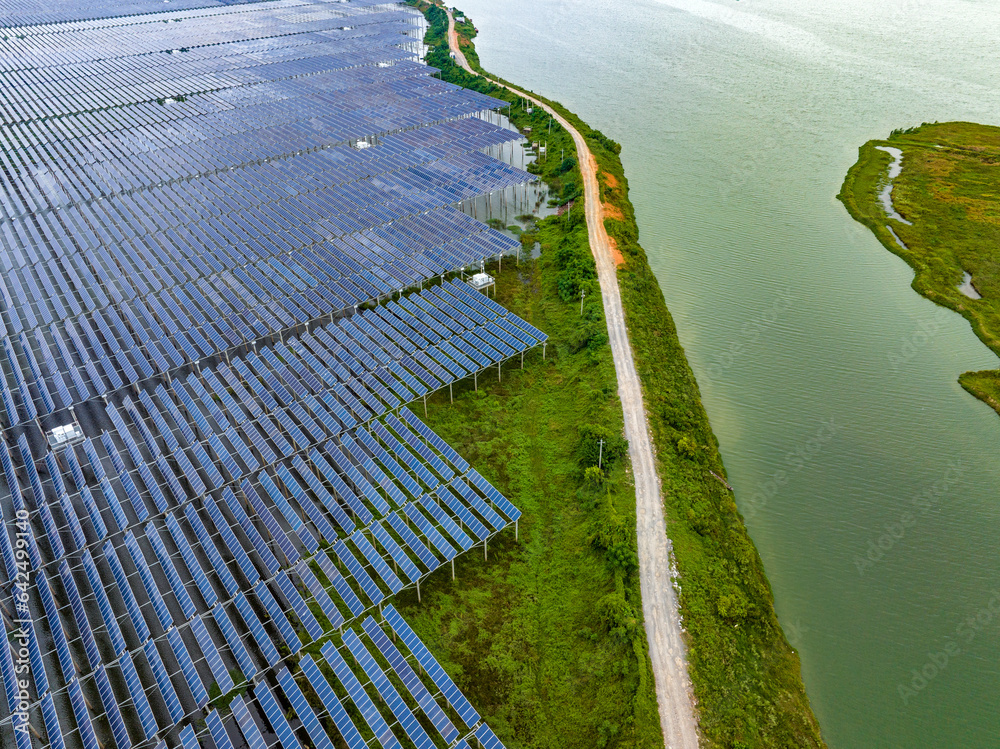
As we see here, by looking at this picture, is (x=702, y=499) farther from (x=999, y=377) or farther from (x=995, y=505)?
(x=999, y=377)

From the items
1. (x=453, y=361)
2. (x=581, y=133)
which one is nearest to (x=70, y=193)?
(x=453, y=361)

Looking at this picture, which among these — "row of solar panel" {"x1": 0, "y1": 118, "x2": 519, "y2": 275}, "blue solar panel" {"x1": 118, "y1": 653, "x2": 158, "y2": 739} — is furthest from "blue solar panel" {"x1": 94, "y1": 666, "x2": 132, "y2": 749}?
"row of solar panel" {"x1": 0, "y1": 118, "x2": 519, "y2": 275}

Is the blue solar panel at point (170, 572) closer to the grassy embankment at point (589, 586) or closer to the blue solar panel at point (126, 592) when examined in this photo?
the blue solar panel at point (126, 592)

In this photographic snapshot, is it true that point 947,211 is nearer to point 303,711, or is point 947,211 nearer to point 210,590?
point 303,711

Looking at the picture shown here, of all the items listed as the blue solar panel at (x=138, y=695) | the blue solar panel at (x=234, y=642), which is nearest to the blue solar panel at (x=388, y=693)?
the blue solar panel at (x=234, y=642)

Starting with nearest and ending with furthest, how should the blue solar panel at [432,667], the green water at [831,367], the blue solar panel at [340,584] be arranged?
the blue solar panel at [432,667] < the blue solar panel at [340,584] < the green water at [831,367]

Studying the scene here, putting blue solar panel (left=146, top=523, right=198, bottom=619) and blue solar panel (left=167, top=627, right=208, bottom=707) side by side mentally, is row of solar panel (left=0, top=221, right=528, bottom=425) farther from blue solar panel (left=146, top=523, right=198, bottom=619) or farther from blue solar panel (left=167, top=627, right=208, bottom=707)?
blue solar panel (left=167, top=627, right=208, bottom=707)

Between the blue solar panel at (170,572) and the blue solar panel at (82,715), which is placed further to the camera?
the blue solar panel at (170,572)
